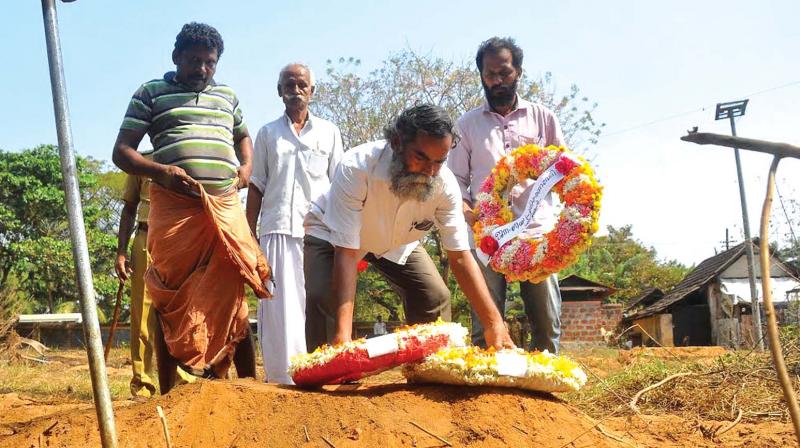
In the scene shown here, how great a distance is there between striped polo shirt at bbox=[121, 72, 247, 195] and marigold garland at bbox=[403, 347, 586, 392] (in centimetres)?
163

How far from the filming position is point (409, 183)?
401 cm

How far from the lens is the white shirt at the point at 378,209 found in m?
4.19

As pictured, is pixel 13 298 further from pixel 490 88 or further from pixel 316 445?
pixel 316 445

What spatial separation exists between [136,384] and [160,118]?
2.38 meters

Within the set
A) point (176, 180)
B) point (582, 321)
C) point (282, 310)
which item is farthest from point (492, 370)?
point (582, 321)

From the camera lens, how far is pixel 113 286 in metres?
23.1

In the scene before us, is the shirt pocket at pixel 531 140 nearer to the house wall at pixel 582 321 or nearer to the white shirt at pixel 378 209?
the white shirt at pixel 378 209

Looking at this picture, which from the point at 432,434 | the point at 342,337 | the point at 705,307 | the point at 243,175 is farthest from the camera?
the point at 705,307

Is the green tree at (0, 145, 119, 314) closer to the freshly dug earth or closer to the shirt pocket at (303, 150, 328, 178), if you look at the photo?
the shirt pocket at (303, 150, 328, 178)

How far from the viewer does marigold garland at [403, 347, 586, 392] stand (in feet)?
11.5

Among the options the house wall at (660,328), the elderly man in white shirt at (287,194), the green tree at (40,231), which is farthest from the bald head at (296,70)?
the house wall at (660,328)

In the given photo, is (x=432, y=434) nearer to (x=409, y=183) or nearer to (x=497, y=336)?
(x=497, y=336)

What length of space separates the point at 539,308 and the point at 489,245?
1.63ft

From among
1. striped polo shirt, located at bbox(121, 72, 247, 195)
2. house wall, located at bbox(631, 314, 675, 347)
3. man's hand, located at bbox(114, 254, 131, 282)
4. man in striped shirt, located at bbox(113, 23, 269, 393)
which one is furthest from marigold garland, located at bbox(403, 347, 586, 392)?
house wall, located at bbox(631, 314, 675, 347)
